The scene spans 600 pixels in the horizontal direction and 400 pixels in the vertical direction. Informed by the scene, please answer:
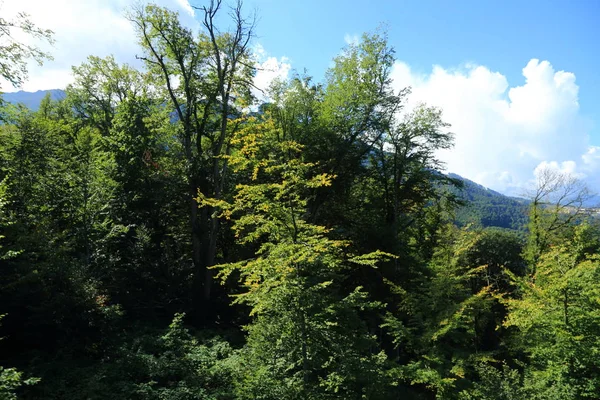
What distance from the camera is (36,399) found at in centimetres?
692

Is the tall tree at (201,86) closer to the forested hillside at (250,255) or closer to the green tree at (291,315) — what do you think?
the forested hillside at (250,255)

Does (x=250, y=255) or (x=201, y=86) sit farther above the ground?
(x=201, y=86)

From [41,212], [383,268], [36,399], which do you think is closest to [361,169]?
[383,268]

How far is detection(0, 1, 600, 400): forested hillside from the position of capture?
641cm

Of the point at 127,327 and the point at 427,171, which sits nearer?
the point at 127,327

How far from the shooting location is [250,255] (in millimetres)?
16094

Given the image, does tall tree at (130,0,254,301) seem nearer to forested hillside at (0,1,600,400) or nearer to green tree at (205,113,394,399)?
forested hillside at (0,1,600,400)

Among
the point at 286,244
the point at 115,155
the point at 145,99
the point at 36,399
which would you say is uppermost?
the point at 145,99

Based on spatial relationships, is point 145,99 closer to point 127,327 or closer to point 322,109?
point 322,109

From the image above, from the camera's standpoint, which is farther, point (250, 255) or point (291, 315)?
point (250, 255)

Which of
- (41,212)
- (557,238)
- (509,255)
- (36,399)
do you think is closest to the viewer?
(36,399)

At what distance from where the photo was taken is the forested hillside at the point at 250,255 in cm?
641

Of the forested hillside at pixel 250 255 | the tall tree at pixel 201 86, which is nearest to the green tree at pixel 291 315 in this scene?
the forested hillside at pixel 250 255

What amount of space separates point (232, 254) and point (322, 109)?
905 centimetres
